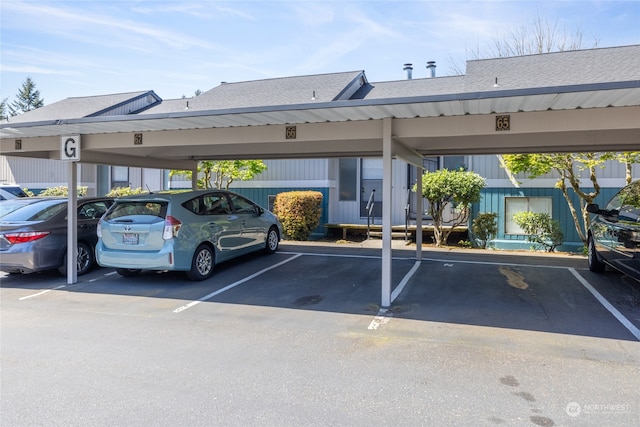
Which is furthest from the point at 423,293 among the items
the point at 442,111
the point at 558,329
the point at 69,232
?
the point at 69,232

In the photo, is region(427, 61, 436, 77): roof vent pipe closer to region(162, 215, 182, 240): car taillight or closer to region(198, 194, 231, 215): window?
region(198, 194, 231, 215): window

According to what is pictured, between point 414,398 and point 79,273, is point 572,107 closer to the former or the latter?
point 414,398

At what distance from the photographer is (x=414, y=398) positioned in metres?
3.46

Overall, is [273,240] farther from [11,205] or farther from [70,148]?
[11,205]

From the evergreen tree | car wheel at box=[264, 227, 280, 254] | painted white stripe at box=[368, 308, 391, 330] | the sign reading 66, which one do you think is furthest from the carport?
the evergreen tree

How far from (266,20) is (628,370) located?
8.54 m

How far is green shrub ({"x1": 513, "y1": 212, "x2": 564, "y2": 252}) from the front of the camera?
448 inches

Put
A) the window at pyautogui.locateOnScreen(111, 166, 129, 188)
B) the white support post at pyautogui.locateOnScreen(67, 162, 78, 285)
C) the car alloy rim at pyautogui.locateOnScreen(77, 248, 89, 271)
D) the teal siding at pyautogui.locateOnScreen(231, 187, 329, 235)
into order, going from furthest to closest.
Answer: the window at pyautogui.locateOnScreen(111, 166, 129, 188) → the teal siding at pyautogui.locateOnScreen(231, 187, 329, 235) → the car alloy rim at pyautogui.locateOnScreen(77, 248, 89, 271) → the white support post at pyautogui.locateOnScreen(67, 162, 78, 285)

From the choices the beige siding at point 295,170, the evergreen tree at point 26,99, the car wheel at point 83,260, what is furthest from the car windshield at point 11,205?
the evergreen tree at point 26,99

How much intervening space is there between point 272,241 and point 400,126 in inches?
201

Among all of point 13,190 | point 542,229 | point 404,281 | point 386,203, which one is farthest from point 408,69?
point 13,190

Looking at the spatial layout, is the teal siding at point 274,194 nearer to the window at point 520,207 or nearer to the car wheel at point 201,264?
the window at point 520,207

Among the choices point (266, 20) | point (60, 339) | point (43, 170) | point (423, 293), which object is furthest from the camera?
point (43, 170)

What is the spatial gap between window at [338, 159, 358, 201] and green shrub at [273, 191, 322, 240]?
2.23 metres
